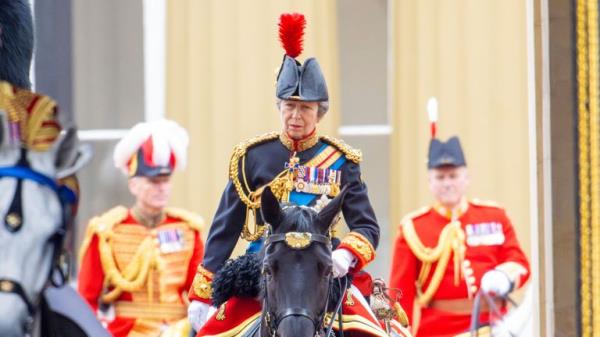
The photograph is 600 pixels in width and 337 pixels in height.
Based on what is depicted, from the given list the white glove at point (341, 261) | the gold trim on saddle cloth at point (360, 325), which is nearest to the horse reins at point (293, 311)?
the white glove at point (341, 261)

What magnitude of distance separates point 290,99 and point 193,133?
17.0 feet

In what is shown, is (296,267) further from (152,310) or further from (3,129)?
(152,310)

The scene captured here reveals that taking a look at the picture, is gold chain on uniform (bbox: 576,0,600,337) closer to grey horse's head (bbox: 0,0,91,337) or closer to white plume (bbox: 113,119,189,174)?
white plume (bbox: 113,119,189,174)

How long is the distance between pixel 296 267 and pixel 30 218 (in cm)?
151

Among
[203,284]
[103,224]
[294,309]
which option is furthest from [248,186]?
[103,224]

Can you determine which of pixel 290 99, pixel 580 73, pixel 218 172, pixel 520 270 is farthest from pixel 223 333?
pixel 218 172

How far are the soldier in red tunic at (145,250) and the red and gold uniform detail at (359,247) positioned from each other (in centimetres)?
362

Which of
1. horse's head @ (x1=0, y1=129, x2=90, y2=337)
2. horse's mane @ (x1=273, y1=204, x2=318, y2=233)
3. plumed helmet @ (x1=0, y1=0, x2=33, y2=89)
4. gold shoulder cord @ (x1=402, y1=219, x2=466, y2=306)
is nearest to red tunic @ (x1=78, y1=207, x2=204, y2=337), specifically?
gold shoulder cord @ (x1=402, y1=219, x2=466, y2=306)

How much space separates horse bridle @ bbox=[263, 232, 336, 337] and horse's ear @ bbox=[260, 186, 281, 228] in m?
0.07

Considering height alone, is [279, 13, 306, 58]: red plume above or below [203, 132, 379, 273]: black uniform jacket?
above

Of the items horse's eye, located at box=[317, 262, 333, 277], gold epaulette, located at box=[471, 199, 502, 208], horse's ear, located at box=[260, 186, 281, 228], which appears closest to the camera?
horse's eye, located at box=[317, 262, 333, 277]

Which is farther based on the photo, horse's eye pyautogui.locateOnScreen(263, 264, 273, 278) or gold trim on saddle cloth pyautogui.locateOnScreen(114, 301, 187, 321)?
gold trim on saddle cloth pyautogui.locateOnScreen(114, 301, 187, 321)

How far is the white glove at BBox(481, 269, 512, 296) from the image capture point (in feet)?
39.4

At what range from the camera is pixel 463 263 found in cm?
1291
